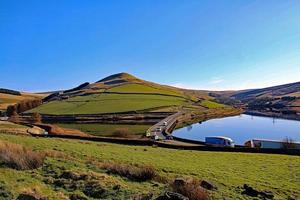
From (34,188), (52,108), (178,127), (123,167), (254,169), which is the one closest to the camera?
(34,188)

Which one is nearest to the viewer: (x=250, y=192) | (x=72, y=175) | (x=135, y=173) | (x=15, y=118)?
(x=250, y=192)

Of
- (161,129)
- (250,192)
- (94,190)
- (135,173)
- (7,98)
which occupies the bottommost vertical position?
(250,192)

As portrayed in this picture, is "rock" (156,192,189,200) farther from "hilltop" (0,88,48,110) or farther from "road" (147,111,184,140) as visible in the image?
"hilltop" (0,88,48,110)

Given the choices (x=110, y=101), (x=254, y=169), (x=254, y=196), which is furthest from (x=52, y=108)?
(x=254, y=196)

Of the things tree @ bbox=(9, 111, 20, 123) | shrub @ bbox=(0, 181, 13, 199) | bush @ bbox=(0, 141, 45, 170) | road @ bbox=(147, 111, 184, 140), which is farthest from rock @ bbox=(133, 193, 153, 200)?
tree @ bbox=(9, 111, 20, 123)

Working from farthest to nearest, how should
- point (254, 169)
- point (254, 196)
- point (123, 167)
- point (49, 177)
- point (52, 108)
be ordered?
point (52, 108), point (254, 169), point (123, 167), point (49, 177), point (254, 196)

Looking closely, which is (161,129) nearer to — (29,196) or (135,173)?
(135,173)

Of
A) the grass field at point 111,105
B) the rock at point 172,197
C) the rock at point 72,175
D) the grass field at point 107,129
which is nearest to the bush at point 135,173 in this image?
the rock at point 72,175

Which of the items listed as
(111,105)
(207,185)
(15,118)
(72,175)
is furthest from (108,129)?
(207,185)

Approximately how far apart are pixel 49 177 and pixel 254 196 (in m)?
7.30

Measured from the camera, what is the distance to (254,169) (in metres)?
19.5

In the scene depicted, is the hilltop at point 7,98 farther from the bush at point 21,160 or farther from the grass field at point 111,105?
the bush at point 21,160

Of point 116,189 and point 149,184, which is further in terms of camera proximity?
point 149,184

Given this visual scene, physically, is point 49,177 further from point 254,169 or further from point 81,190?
point 254,169
